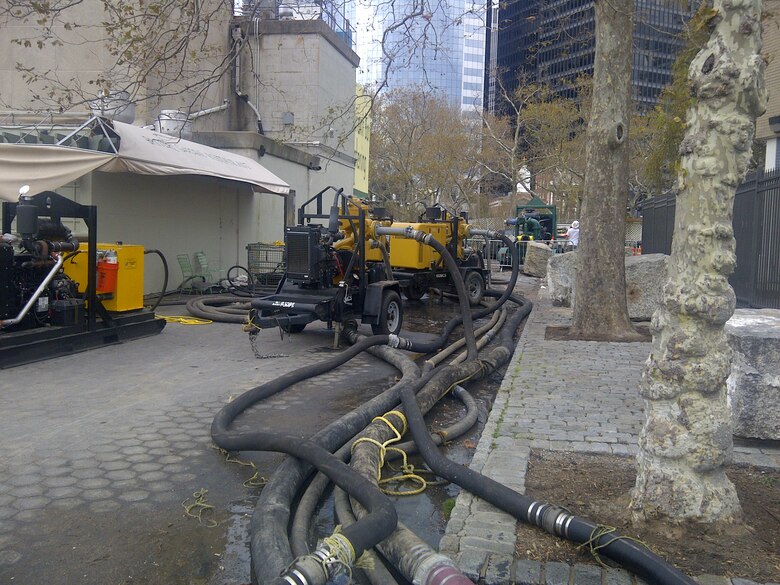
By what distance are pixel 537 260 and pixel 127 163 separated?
1677 cm

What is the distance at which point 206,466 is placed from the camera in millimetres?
5320

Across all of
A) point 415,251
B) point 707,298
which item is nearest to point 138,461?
point 707,298

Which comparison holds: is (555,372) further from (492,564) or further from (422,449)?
(492,564)

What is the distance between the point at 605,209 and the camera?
10445mm

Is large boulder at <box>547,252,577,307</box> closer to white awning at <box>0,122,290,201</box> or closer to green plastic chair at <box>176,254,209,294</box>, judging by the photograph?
white awning at <box>0,122,290,201</box>

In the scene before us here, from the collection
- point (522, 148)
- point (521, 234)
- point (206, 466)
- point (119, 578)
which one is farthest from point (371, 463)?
point (522, 148)

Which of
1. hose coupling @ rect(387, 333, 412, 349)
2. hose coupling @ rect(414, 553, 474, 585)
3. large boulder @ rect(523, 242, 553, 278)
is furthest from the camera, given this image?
large boulder @ rect(523, 242, 553, 278)

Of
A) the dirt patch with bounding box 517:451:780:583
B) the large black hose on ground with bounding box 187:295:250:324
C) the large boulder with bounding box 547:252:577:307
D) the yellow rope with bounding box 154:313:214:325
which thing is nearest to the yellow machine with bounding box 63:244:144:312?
the yellow rope with bounding box 154:313:214:325

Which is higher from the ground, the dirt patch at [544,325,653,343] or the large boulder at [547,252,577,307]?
the large boulder at [547,252,577,307]

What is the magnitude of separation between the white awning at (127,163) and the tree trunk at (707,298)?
21.3 feet

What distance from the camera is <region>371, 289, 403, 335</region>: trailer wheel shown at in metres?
10.7

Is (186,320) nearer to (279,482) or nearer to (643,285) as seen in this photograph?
(643,285)

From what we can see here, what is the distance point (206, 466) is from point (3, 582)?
1.85 m

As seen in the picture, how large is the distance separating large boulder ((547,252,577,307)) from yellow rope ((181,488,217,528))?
1118 cm
